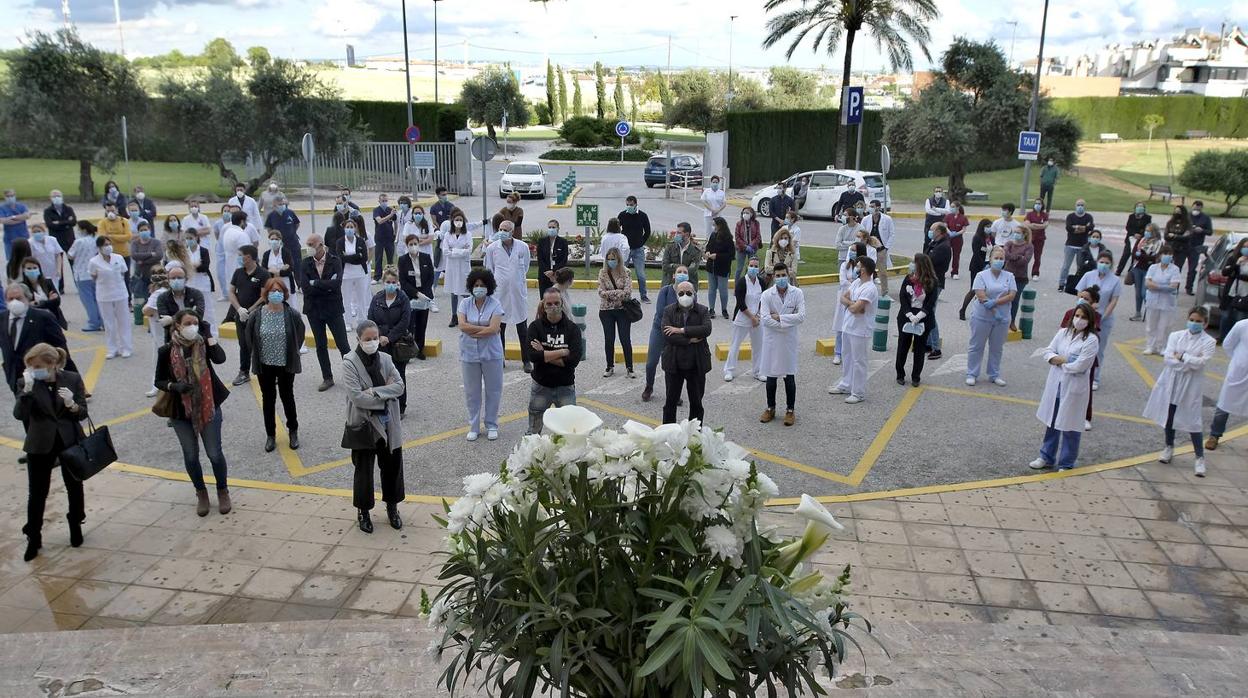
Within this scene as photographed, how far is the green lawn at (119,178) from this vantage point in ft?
117

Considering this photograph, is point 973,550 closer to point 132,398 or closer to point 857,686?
point 857,686

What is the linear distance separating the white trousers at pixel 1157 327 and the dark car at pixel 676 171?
25.8 m

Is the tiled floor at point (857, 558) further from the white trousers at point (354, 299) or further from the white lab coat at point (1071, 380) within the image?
the white trousers at point (354, 299)

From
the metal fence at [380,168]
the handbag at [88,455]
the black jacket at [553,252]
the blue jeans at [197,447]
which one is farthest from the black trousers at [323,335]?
the metal fence at [380,168]

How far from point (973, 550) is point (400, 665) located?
453 cm

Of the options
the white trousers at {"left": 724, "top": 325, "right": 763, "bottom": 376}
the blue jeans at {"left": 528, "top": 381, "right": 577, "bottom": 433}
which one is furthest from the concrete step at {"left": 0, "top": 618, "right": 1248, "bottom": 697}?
the white trousers at {"left": 724, "top": 325, "right": 763, "bottom": 376}

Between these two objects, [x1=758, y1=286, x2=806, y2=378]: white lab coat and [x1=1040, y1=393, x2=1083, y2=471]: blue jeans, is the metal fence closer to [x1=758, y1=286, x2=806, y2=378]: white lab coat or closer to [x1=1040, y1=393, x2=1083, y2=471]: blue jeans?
[x1=758, y1=286, x2=806, y2=378]: white lab coat

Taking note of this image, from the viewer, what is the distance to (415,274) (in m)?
14.3

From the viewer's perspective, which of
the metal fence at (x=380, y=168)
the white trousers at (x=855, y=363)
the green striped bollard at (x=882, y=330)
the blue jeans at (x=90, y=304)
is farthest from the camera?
the metal fence at (x=380, y=168)

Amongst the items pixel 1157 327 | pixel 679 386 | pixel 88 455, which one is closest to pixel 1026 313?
pixel 1157 327

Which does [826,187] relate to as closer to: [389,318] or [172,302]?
[389,318]

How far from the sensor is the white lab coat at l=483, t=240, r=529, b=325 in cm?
1277

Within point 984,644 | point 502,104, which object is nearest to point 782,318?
point 984,644

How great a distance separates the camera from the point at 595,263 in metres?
20.4
